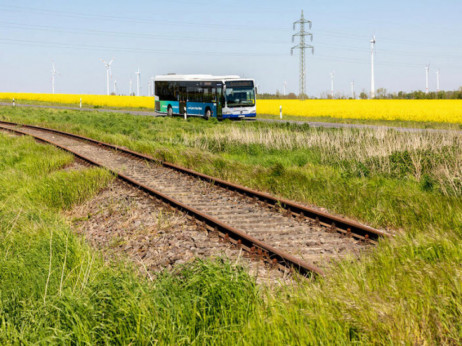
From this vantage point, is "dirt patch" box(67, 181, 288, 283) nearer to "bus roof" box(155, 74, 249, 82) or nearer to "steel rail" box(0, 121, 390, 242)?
"steel rail" box(0, 121, 390, 242)

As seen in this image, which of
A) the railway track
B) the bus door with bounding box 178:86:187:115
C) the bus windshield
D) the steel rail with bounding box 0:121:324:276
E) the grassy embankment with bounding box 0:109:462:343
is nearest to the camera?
the grassy embankment with bounding box 0:109:462:343

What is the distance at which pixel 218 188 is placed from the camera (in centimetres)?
1209

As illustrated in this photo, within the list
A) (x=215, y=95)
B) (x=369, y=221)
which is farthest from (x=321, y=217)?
(x=215, y=95)

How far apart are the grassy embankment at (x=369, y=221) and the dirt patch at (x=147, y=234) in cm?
122

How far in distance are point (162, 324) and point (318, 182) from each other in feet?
25.8

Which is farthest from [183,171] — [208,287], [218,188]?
[208,287]

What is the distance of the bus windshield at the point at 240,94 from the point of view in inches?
1399

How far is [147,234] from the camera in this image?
8344 mm

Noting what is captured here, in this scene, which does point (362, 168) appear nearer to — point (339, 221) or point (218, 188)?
point (218, 188)

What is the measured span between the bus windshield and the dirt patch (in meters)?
24.5

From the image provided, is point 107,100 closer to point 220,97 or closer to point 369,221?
point 220,97

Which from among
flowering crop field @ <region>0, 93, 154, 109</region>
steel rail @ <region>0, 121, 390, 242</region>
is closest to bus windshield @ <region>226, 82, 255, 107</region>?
steel rail @ <region>0, 121, 390, 242</region>

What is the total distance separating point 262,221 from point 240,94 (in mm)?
27767

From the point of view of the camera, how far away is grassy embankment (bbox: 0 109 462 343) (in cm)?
379
